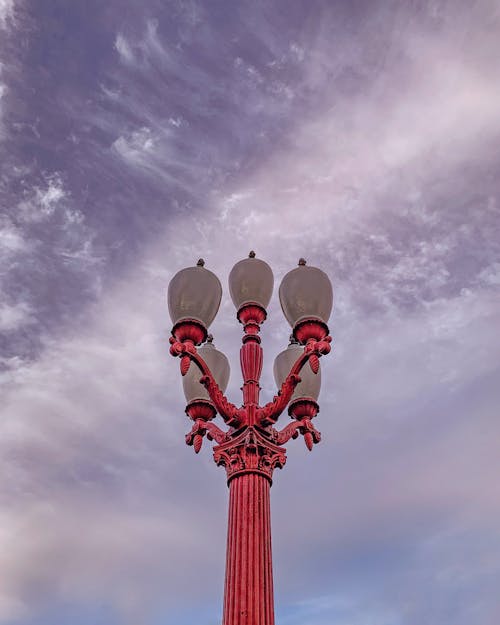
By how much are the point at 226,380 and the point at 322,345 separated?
2821mm

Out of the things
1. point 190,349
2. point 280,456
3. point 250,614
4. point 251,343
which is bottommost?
point 250,614

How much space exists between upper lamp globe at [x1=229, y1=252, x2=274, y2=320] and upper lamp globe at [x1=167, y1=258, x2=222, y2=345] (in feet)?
2.19

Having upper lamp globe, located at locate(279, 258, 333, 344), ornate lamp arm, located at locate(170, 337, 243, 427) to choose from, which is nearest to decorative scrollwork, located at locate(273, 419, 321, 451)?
ornate lamp arm, located at locate(170, 337, 243, 427)

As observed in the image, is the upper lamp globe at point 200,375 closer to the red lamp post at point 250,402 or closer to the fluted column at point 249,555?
the red lamp post at point 250,402

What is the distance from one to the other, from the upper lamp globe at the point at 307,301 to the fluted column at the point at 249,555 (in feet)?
6.04

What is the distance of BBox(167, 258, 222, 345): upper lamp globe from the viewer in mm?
7762

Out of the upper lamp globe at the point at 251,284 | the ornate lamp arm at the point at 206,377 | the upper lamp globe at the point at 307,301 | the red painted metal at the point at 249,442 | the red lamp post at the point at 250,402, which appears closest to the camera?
the red painted metal at the point at 249,442

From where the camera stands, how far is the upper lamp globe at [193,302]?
25.5 ft

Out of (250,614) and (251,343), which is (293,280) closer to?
(251,343)

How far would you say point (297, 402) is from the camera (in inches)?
361

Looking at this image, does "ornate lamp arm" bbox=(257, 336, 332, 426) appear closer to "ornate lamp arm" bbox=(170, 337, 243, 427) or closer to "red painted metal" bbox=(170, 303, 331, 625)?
"red painted metal" bbox=(170, 303, 331, 625)

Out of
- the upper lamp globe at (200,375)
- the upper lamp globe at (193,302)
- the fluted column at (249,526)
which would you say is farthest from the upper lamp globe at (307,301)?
the upper lamp globe at (200,375)

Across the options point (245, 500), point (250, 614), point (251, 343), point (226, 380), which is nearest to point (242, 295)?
point (251, 343)

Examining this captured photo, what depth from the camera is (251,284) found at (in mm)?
9023
